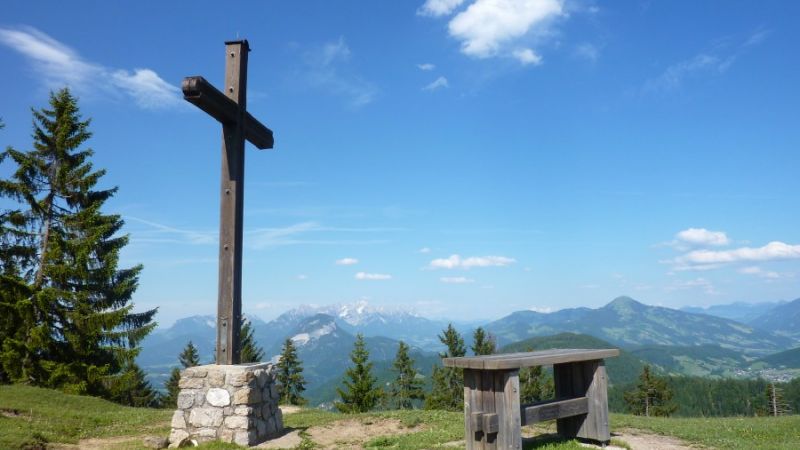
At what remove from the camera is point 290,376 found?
4734 centimetres

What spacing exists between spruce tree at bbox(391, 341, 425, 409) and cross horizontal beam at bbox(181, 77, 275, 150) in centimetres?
4442

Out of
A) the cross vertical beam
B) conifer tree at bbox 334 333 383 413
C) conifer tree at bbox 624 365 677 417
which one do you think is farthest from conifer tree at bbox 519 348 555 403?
the cross vertical beam

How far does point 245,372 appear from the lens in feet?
29.0

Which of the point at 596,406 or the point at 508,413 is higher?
the point at 508,413

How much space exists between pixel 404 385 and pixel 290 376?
41.4 ft

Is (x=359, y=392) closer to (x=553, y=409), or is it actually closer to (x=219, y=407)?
(x=219, y=407)

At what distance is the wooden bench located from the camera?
7.23 m

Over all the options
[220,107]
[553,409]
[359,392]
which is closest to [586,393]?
[553,409]

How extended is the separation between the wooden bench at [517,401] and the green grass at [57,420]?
21.8 ft

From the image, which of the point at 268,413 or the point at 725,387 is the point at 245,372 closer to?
the point at 268,413

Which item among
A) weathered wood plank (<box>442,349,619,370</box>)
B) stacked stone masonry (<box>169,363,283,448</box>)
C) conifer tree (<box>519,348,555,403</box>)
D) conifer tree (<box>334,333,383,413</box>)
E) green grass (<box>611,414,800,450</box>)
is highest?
weathered wood plank (<box>442,349,619,370</box>)

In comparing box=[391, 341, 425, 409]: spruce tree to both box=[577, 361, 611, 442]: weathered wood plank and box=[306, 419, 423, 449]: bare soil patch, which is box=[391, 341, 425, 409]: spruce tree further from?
box=[577, 361, 611, 442]: weathered wood plank

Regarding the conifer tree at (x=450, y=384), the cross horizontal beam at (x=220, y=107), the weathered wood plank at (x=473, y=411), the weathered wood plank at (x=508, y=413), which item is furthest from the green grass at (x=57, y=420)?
the conifer tree at (x=450, y=384)

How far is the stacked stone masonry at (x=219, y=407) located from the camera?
8.65 metres
